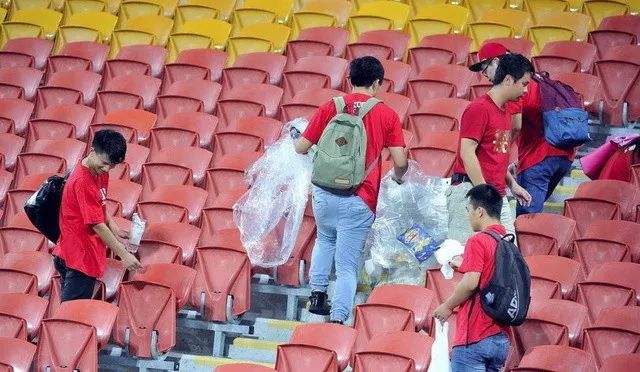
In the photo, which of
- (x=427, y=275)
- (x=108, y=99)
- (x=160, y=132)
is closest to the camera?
(x=427, y=275)

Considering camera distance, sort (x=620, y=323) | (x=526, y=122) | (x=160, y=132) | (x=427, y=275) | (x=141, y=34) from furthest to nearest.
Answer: (x=141, y=34), (x=160, y=132), (x=526, y=122), (x=427, y=275), (x=620, y=323)

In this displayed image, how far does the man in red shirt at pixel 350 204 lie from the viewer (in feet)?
27.0

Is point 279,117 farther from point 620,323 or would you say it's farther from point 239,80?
point 620,323

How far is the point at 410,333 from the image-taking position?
299 inches

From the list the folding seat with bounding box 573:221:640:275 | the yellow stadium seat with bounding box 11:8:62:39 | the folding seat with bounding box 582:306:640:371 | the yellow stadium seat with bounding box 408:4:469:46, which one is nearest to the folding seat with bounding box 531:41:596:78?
the yellow stadium seat with bounding box 408:4:469:46

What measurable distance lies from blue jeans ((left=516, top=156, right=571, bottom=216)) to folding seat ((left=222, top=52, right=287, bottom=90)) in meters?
2.67

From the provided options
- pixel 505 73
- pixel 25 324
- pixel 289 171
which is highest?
pixel 505 73

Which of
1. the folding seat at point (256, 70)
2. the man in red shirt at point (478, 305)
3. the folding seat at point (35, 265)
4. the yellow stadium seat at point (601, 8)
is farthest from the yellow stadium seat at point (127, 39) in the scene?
the man in red shirt at point (478, 305)

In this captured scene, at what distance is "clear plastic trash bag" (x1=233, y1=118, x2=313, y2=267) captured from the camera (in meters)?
8.80

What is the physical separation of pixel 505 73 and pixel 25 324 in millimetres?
3009

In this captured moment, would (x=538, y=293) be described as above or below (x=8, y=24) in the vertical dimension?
below

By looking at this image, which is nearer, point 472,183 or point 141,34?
point 472,183

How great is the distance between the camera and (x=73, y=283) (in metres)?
8.59

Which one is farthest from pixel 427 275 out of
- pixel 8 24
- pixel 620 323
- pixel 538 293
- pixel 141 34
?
pixel 8 24
